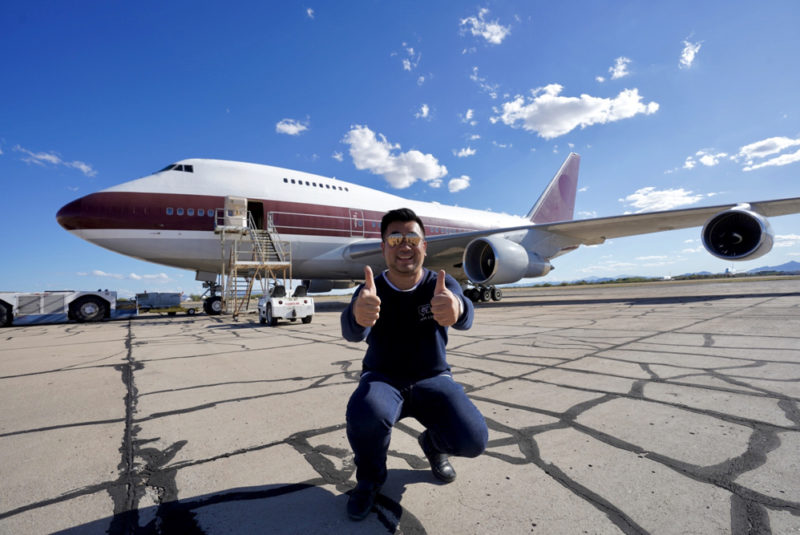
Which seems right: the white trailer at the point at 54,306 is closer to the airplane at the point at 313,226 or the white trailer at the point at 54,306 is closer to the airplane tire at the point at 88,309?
the airplane tire at the point at 88,309

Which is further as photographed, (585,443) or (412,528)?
(585,443)

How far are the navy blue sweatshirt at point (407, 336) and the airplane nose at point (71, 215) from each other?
1048cm

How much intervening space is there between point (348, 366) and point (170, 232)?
26.3 feet

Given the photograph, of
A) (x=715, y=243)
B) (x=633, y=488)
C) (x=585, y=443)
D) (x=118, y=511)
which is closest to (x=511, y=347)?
(x=585, y=443)

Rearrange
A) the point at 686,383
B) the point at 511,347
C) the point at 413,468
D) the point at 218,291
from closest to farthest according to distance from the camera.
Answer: the point at 413,468, the point at 686,383, the point at 511,347, the point at 218,291

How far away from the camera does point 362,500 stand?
1182 mm

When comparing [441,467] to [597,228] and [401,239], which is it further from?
[597,228]

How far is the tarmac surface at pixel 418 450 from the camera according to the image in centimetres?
115

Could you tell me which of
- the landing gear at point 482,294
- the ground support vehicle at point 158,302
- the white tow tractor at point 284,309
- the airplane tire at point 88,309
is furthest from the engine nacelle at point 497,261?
the ground support vehicle at point 158,302

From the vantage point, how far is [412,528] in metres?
1.11

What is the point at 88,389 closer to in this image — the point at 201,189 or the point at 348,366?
the point at 348,366

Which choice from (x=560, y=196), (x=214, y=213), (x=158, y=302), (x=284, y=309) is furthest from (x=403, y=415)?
(x=560, y=196)

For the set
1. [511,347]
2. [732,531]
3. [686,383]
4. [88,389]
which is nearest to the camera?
[732,531]

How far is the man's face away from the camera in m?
1.43
